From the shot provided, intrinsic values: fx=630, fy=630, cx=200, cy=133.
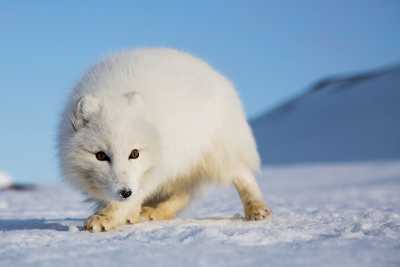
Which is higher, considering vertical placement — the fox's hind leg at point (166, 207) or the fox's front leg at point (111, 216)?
the fox's hind leg at point (166, 207)

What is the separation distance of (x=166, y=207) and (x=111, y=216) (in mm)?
855

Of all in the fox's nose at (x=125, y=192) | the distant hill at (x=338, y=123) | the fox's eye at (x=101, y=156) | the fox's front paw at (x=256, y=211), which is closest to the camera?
the fox's nose at (x=125, y=192)

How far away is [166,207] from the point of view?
14.6 feet

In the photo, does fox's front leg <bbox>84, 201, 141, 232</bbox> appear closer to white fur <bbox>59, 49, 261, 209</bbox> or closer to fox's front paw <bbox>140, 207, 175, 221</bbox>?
white fur <bbox>59, 49, 261, 209</bbox>

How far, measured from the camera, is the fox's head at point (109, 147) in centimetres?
334

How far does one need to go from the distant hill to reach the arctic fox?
14707 millimetres

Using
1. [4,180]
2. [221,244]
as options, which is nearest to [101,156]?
[221,244]

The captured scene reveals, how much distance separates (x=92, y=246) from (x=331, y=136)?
65.4 ft

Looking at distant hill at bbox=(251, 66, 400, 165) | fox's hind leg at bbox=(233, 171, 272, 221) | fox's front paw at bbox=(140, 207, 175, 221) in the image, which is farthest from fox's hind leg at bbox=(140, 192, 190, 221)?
distant hill at bbox=(251, 66, 400, 165)

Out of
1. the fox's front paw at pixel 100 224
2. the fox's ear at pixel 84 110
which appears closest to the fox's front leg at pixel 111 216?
the fox's front paw at pixel 100 224

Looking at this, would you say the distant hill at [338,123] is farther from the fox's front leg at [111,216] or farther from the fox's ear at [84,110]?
the fox's ear at [84,110]

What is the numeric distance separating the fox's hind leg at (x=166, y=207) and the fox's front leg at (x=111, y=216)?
1.69ft

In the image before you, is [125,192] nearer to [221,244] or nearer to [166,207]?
[221,244]

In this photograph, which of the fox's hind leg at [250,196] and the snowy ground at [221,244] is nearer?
the snowy ground at [221,244]
